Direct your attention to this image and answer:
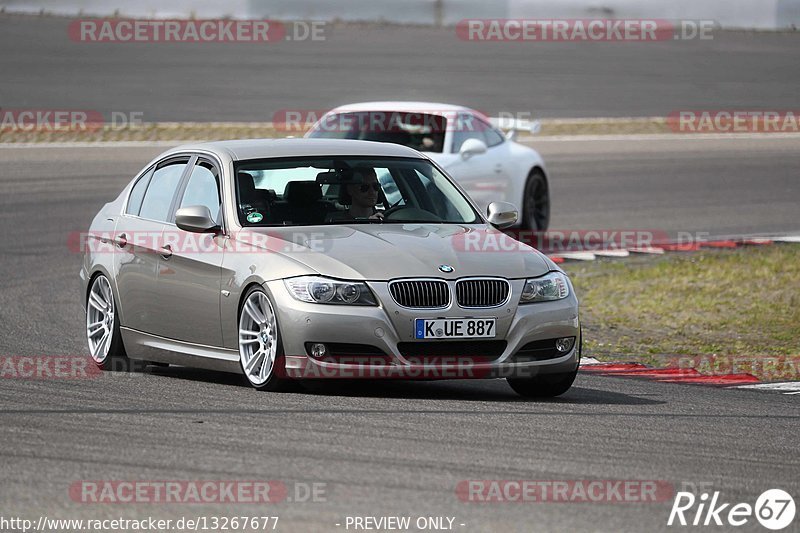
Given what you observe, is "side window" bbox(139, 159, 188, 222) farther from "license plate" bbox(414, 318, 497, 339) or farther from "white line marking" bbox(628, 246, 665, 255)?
"white line marking" bbox(628, 246, 665, 255)

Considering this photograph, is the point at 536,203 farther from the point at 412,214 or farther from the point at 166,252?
the point at 166,252

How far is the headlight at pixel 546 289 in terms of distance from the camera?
29.2 feet

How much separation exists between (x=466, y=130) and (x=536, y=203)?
1.66m

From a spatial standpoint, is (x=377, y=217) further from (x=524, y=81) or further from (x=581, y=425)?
(x=524, y=81)

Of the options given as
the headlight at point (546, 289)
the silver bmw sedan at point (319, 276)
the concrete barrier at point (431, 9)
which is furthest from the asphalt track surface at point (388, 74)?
the headlight at point (546, 289)

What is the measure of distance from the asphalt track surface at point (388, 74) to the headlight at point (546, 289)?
2110 cm

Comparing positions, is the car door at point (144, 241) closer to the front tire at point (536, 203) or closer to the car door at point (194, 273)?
the car door at point (194, 273)

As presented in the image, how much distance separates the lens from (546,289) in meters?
9.02

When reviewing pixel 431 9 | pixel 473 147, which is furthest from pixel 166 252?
pixel 431 9

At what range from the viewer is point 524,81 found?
38344 millimetres

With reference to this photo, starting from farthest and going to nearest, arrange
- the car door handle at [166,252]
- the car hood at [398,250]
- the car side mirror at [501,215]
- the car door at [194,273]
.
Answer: the car side mirror at [501,215] → the car door handle at [166,252] → the car door at [194,273] → the car hood at [398,250]

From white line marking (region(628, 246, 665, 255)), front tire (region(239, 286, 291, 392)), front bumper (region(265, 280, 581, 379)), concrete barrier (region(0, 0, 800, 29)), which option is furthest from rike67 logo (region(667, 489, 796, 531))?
concrete barrier (region(0, 0, 800, 29))

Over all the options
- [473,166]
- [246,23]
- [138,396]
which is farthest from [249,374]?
[246,23]

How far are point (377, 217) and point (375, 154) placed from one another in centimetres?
58
